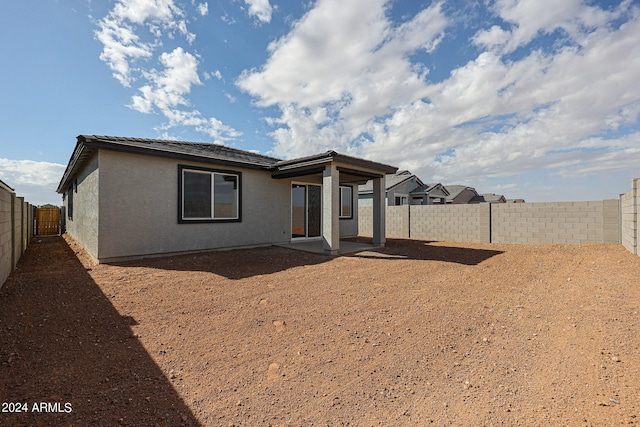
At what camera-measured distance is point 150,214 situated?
716cm

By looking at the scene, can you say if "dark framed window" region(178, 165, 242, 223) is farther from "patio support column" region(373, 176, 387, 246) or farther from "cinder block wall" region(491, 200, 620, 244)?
"cinder block wall" region(491, 200, 620, 244)

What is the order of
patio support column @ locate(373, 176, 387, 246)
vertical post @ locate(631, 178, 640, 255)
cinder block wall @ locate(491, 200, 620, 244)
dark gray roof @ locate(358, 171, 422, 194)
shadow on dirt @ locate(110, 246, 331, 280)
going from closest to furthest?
shadow on dirt @ locate(110, 246, 331, 280) → vertical post @ locate(631, 178, 640, 255) → cinder block wall @ locate(491, 200, 620, 244) → patio support column @ locate(373, 176, 387, 246) → dark gray roof @ locate(358, 171, 422, 194)

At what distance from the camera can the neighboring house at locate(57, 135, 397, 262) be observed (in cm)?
666

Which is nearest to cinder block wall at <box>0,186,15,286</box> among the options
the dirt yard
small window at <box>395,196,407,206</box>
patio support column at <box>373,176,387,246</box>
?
the dirt yard

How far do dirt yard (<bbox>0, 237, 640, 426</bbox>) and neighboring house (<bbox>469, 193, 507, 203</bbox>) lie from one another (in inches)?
1337

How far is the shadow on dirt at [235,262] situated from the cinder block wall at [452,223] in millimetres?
7005

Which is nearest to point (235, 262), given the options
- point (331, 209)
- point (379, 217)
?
point (331, 209)

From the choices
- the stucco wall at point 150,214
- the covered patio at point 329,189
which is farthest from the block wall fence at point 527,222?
the stucco wall at point 150,214

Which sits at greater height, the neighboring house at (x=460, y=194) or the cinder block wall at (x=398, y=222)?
the neighboring house at (x=460, y=194)

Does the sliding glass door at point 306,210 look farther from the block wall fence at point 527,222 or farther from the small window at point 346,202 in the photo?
the block wall fence at point 527,222

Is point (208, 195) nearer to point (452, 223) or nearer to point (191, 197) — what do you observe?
point (191, 197)

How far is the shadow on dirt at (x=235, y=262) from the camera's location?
19.5 ft

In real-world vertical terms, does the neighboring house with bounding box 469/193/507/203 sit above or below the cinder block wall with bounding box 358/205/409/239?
above

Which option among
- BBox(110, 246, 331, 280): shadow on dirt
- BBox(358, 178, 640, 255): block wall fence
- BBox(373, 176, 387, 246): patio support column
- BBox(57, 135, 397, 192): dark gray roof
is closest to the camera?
BBox(110, 246, 331, 280): shadow on dirt
